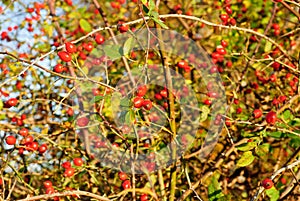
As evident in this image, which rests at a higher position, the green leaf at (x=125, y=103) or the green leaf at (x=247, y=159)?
the green leaf at (x=125, y=103)

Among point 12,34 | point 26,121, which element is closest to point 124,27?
point 26,121

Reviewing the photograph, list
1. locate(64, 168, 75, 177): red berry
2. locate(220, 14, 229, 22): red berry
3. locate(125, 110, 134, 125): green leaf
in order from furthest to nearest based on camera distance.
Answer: locate(220, 14, 229, 22): red berry < locate(64, 168, 75, 177): red berry < locate(125, 110, 134, 125): green leaf

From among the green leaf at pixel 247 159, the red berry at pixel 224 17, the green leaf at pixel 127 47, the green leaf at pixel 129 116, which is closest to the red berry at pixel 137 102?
the green leaf at pixel 129 116

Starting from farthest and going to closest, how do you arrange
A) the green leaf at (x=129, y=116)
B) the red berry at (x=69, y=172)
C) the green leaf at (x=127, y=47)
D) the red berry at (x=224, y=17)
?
1. the red berry at (x=224, y=17)
2. the red berry at (x=69, y=172)
3. the green leaf at (x=127, y=47)
4. the green leaf at (x=129, y=116)

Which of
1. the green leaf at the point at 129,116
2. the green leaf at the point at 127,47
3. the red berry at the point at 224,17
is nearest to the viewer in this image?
the green leaf at the point at 129,116

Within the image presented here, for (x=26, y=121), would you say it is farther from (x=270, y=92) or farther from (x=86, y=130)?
(x=270, y=92)

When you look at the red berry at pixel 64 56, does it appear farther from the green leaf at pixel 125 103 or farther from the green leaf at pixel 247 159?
the green leaf at pixel 247 159

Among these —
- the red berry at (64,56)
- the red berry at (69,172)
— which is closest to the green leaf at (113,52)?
the red berry at (64,56)

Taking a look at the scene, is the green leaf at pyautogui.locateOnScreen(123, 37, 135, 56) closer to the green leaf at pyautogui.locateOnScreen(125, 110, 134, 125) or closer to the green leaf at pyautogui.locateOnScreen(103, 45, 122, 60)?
the green leaf at pyautogui.locateOnScreen(103, 45, 122, 60)

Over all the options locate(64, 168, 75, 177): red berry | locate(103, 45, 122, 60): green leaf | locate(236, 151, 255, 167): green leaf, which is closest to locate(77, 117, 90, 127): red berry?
locate(64, 168, 75, 177): red berry

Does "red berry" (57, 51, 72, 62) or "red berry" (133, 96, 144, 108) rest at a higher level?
"red berry" (57, 51, 72, 62)

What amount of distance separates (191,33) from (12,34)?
128 centimetres

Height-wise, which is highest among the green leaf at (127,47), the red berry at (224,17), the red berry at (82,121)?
the green leaf at (127,47)

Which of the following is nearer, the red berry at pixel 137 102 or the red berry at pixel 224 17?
the red berry at pixel 137 102
